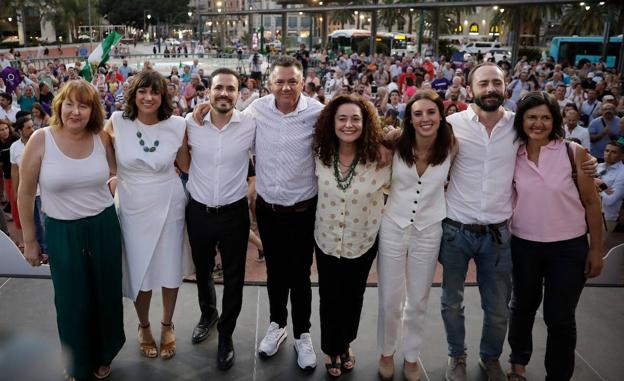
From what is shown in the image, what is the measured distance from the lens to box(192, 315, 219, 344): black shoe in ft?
11.5

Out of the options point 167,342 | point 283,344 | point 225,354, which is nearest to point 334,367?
point 283,344

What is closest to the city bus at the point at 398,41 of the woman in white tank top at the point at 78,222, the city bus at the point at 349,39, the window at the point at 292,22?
the city bus at the point at 349,39

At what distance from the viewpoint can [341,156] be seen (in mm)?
2908

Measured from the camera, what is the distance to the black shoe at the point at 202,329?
A: 3512mm

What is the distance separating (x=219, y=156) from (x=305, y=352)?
4.49 feet

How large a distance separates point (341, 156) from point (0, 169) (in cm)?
508

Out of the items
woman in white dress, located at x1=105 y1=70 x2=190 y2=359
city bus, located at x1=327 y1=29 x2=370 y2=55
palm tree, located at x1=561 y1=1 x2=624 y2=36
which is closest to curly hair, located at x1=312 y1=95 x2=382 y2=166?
woman in white dress, located at x1=105 y1=70 x2=190 y2=359

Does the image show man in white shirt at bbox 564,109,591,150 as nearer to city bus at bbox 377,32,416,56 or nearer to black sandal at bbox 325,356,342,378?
black sandal at bbox 325,356,342,378

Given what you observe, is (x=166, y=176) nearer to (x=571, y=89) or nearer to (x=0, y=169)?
(x=0, y=169)

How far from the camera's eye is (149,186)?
3.02 meters

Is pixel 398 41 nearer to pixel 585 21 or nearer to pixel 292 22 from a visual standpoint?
pixel 585 21

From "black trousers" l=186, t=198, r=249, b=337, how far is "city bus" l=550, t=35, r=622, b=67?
25834mm

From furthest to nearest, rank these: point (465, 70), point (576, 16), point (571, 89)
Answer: point (576, 16) < point (465, 70) < point (571, 89)

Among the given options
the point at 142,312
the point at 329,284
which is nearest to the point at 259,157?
the point at 329,284
